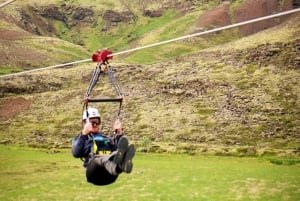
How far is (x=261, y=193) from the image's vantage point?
25031 millimetres

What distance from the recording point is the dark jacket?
465 inches

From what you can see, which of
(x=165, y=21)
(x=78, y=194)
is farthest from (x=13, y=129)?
(x=165, y=21)

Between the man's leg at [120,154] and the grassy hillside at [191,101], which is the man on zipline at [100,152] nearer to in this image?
the man's leg at [120,154]

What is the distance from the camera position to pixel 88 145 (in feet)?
39.2

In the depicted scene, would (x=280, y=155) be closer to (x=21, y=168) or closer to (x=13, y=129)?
(x=21, y=168)

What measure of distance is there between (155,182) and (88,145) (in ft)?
55.9

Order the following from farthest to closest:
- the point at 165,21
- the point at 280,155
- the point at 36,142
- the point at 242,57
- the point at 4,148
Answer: the point at 165,21
the point at 242,57
the point at 36,142
the point at 4,148
the point at 280,155

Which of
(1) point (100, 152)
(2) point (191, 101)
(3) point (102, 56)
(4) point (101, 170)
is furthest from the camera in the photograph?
(2) point (191, 101)

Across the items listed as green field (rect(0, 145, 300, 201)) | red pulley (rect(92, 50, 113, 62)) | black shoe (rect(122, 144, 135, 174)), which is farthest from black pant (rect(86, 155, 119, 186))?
green field (rect(0, 145, 300, 201))

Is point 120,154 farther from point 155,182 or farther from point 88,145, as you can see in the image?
point 155,182

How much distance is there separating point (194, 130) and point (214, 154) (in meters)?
13.2

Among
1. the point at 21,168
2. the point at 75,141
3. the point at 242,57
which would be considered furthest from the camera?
the point at 242,57

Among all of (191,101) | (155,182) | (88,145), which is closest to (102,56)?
(88,145)

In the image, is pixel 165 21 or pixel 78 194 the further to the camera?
pixel 165 21
